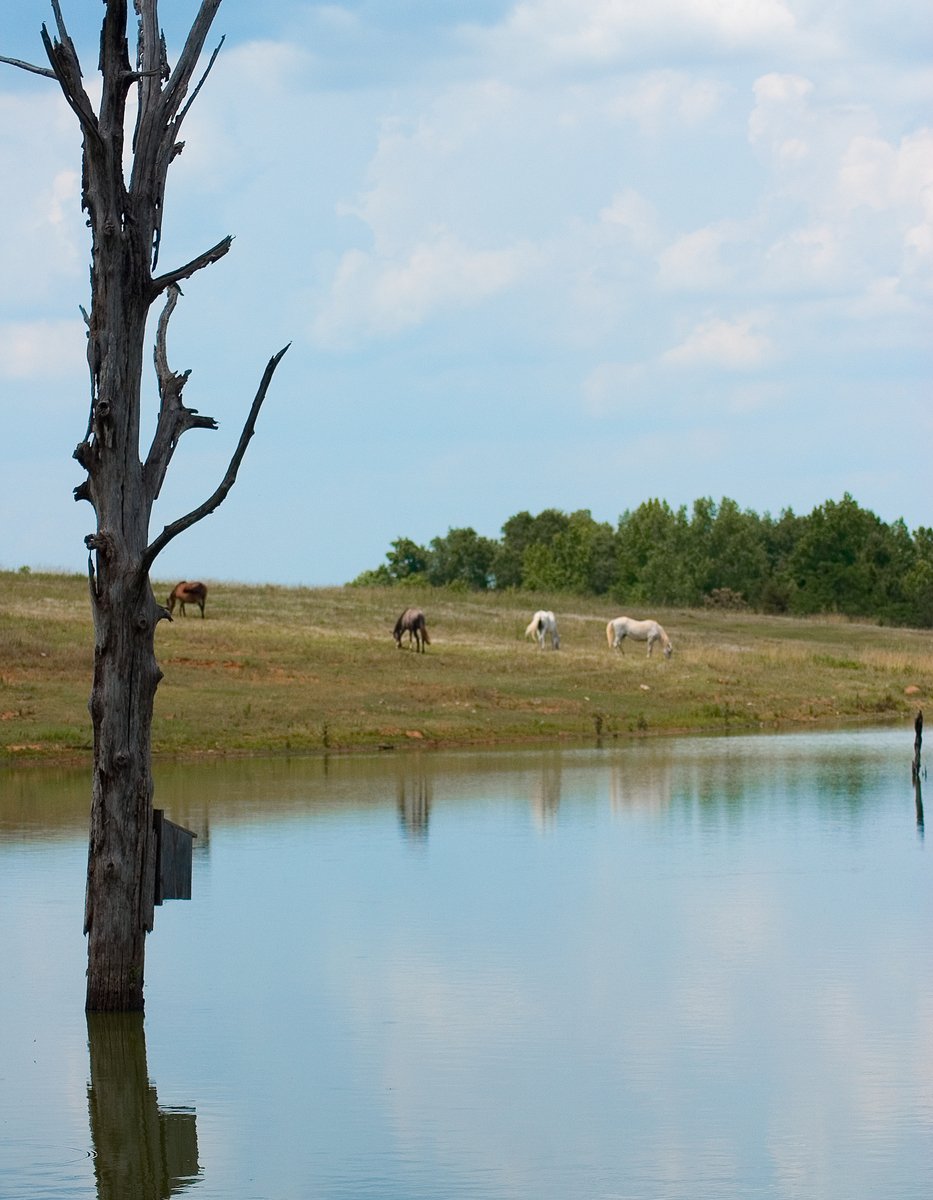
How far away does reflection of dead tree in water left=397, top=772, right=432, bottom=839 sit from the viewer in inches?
960

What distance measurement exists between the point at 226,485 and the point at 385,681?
29028 mm

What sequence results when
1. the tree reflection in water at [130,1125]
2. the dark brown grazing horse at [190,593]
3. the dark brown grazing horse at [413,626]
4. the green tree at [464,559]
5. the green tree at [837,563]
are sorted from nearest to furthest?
the tree reflection in water at [130,1125]
the dark brown grazing horse at [413,626]
the dark brown grazing horse at [190,593]
the green tree at [837,563]
the green tree at [464,559]

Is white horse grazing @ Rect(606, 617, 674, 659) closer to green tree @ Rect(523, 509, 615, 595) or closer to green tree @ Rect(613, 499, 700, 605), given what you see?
green tree @ Rect(613, 499, 700, 605)

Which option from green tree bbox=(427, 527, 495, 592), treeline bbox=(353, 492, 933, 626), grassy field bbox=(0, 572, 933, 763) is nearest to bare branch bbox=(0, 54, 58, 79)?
grassy field bbox=(0, 572, 933, 763)

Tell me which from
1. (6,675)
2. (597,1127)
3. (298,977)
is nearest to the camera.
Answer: (597,1127)

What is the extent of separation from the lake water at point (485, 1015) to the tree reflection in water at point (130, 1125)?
28 millimetres

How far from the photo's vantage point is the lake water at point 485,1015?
33.1ft

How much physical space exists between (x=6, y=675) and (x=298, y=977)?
23369 mm

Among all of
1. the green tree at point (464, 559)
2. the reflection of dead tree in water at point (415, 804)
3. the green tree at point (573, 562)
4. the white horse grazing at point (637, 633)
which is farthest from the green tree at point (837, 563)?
the reflection of dead tree in water at point (415, 804)

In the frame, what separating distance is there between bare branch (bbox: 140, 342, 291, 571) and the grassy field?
20.0 m

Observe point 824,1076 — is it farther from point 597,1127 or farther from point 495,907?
point 495,907

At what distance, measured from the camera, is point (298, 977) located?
15.0 metres

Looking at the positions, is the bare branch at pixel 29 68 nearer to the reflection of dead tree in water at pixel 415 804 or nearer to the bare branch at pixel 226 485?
the bare branch at pixel 226 485

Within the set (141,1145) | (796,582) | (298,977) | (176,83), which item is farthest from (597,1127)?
(796,582)
